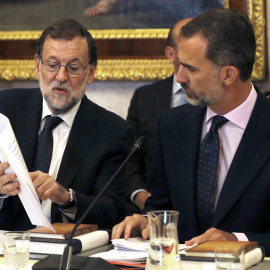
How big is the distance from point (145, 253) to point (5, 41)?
3.01 m

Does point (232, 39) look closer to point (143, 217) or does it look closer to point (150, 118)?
point (143, 217)

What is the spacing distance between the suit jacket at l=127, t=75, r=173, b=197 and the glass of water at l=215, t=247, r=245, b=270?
255 cm

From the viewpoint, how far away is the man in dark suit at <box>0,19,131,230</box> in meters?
2.98

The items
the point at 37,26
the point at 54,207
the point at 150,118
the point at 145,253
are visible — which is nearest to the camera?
the point at 145,253

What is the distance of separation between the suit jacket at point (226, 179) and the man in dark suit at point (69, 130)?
11.7 inches

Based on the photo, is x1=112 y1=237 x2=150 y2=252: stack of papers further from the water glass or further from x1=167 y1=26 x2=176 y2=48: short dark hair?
x1=167 y1=26 x2=176 y2=48: short dark hair

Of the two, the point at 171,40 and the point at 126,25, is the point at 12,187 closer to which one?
the point at 171,40

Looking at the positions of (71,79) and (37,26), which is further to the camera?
(37,26)

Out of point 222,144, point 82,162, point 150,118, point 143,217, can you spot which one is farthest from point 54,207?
point 150,118

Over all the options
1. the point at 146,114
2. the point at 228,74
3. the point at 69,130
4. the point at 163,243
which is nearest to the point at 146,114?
the point at 146,114

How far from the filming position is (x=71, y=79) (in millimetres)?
3104

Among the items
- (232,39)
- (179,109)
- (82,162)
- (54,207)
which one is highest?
(232,39)

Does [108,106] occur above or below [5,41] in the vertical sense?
below

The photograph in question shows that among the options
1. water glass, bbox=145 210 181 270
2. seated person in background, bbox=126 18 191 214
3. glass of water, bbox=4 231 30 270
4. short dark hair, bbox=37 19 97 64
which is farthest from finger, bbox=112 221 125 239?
seated person in background, bbox=126 18 191 214
